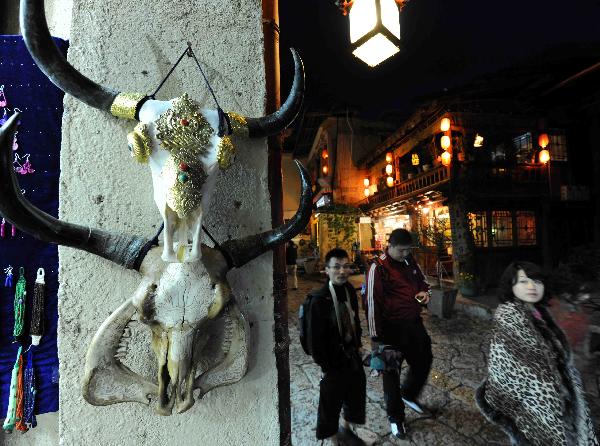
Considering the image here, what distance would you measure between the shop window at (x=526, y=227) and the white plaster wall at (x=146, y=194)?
15206 millimetres

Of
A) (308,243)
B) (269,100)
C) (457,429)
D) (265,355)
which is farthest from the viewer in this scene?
(308,243)

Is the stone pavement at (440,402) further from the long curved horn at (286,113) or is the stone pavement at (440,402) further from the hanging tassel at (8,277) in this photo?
the long curved horn at (286,113)

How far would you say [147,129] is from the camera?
4.25ft

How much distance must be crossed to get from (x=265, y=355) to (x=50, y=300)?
1.30 m

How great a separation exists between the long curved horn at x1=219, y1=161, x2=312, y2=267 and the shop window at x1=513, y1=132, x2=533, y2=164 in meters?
15.7

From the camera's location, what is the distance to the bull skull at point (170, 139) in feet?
4.04

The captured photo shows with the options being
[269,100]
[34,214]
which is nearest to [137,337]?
[34,214]

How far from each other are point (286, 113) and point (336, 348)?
250 centimetres

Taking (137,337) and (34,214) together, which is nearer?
(34,214)

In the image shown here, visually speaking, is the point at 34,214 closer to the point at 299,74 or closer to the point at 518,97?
the point at 299,74

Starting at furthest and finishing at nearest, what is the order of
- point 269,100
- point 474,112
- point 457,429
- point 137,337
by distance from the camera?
1. point 474,112
2. point 457,429
3. point 269,100
4. point 137,337

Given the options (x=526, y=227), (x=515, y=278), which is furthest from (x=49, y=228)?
(x=526, y=227)

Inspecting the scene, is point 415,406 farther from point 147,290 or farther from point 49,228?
point 49,228

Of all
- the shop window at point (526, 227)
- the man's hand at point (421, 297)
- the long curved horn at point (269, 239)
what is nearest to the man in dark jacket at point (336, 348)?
the man's hand at point (421, 297)
